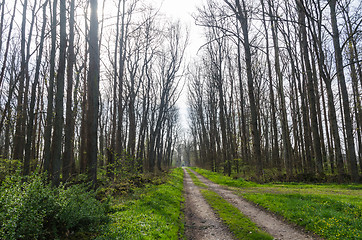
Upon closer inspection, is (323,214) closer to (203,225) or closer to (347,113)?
(203,225)


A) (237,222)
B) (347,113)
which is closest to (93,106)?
Answer: (237,222)

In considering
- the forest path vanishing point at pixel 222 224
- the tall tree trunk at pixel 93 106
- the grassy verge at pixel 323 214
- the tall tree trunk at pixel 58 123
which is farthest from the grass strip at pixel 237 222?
the tall tree trunk at pixel 58 123

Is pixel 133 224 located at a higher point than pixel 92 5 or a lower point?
lower

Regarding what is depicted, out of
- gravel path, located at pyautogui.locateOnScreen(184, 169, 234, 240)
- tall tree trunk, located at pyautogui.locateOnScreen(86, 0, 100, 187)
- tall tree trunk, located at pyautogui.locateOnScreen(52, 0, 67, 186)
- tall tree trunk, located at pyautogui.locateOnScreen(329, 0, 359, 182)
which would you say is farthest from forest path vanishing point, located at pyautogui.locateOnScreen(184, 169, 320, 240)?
tall tree trunk, located at pyautogui.locateOnScreen(329, 0, 359, 182)

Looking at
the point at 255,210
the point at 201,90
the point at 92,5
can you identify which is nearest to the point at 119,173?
the point at 255,210

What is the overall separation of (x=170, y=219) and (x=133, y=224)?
59.5 inches

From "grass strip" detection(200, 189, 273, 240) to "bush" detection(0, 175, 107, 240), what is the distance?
364cm

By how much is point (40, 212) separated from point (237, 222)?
5.16 meters

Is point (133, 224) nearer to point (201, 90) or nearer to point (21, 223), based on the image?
point (21, 223)

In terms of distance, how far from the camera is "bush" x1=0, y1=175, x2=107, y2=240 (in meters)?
3.32

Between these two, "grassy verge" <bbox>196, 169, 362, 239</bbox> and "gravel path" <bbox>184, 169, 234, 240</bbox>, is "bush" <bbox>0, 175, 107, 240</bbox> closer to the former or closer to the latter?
"gravel path" <bbox>184, 169, 234, 240</bbox>

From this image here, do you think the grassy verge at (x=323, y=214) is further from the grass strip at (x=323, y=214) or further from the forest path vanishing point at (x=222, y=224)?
the forest path vanishing point at (x=222, y=224)

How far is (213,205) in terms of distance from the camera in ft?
27.1

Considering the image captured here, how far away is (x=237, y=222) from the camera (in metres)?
6.00
